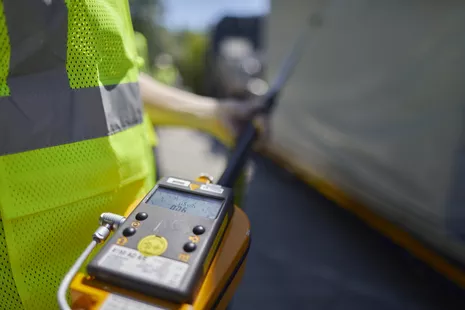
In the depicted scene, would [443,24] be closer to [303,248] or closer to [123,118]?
[303,248]

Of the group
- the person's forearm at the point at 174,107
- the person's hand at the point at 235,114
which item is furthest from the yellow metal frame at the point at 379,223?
the person's forearm at the point at 174,107

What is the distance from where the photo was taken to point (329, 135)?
2.12 m

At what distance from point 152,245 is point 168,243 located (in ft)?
0.06

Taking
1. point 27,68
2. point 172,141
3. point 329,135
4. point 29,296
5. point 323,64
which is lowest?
point 172,141

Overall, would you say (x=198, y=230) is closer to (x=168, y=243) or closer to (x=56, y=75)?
(x=168, y=243)

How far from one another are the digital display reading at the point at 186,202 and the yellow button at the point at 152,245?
63 mm

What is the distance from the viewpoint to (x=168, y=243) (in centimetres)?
49

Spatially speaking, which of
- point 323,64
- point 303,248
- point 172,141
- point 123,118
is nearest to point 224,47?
point 172,141

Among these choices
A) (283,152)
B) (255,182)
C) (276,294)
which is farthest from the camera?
(283,152)

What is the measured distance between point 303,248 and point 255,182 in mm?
744

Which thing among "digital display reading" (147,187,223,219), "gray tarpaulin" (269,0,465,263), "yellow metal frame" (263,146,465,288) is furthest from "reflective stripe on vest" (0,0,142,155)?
"yellow metal frame" (263,146,465,288)

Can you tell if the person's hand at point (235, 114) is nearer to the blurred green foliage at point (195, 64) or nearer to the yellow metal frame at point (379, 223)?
the yellow metal frame at point (379, 223)

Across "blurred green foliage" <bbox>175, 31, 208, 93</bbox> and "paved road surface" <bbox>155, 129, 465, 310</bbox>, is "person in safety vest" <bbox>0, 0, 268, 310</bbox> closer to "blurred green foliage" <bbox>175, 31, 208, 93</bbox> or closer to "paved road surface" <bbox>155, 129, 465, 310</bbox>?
"paved road surface" <bbox>155, 129, 465, 310</bbox>

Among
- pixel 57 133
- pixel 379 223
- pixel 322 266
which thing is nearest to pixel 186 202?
pixel 57 133
